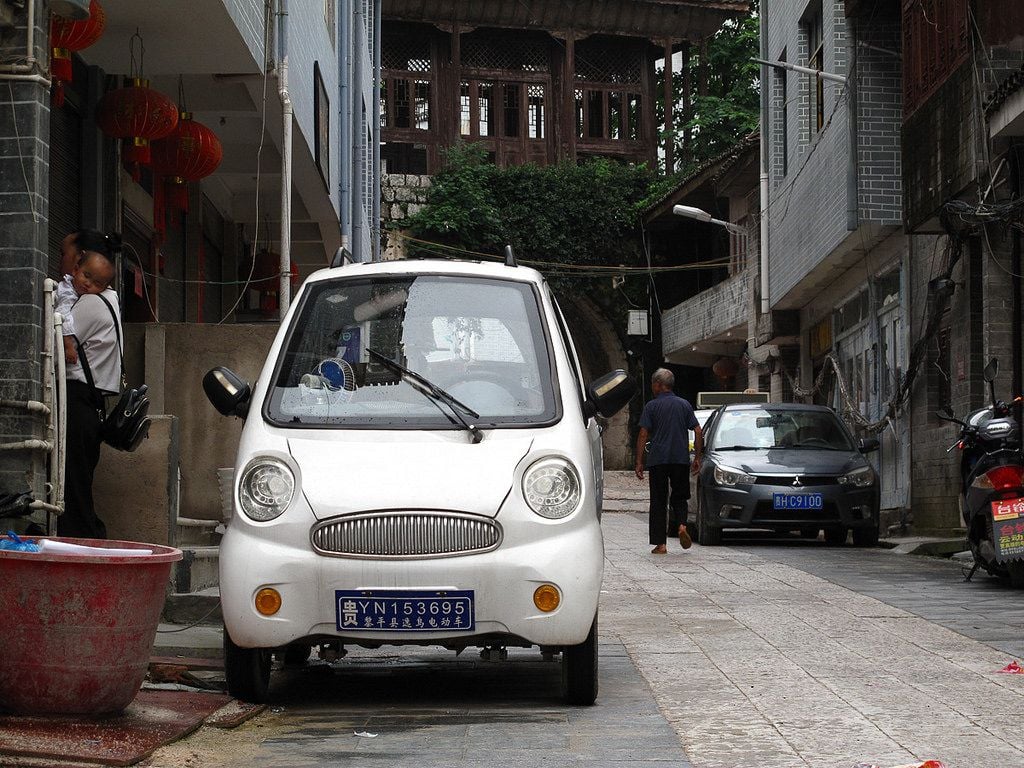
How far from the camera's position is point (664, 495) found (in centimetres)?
1593

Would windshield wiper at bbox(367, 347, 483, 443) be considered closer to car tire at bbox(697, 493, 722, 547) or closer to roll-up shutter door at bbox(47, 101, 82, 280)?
roll-up shutter door at bbox(47, 101, 82, 280)

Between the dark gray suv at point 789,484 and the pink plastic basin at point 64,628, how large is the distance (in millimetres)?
11828

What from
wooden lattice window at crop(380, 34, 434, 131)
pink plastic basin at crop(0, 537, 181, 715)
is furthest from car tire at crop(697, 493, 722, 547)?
wooden lattice window at crop(380, 34, 434, 131)

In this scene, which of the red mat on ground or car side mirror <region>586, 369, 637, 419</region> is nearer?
the red mat on ground

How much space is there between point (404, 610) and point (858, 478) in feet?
38.1

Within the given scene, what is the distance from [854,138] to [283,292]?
34.0 ft

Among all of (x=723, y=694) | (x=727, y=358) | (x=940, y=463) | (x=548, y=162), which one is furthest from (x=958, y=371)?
(x=548, y=162)

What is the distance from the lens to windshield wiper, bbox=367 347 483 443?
6.69 m

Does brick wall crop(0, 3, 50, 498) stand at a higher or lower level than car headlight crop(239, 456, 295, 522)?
higher

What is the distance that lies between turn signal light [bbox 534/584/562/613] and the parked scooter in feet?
18.5

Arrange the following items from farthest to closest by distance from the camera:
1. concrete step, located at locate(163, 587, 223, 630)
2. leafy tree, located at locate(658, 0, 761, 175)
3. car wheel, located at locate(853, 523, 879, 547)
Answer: leafy tree, located at locate(658, 0, 761, 175), car wheel, located at locate(853, 523, 879, 547), concrete step, located at locate(163, 587, 223, 630)

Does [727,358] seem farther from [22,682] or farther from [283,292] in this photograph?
[22,682]

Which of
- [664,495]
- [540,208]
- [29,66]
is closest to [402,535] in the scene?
[29,66]

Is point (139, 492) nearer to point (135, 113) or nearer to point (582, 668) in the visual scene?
point (582, 668)
